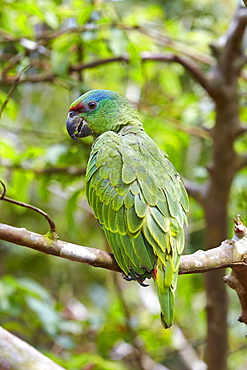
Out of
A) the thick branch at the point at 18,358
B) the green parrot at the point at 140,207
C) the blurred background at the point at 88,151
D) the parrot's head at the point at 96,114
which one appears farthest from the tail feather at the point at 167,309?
the blurred background at the point at 88,151

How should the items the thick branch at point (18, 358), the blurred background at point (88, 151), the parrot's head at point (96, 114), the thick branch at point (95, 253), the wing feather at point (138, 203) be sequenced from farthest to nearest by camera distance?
1. the blurred background at point (88, 151)
2. the parrot's head at point (96, 114)
3. the thick branch at point (18, 358)
4. the wing feather at point (138, 203)
5. the thick branch at point (95, 253)

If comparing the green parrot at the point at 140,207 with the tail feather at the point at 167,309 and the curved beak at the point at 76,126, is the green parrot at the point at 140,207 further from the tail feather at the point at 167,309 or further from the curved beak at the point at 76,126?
the curved beak at the point at 76,126

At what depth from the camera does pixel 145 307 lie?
14.7 feet

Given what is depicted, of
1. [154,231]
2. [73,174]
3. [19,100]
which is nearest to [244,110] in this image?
[73,174]

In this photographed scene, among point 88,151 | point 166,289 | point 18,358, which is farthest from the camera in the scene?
point 88,151

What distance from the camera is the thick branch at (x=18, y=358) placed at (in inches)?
88.3

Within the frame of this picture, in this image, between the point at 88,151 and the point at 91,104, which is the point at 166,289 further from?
the point at 88,151

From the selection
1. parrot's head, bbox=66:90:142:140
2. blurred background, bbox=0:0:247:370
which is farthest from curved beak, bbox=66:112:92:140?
blurred background, bbox=0:0:247:370

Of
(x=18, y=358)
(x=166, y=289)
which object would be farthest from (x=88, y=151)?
(x=166, y=289)

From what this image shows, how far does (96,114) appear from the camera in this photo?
2.41 meters

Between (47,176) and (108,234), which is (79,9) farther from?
(108,234)

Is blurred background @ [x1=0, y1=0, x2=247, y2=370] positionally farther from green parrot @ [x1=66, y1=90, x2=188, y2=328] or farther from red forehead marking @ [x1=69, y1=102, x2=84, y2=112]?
green parrot @ [x1=66, y1=90, x2=188, y2=328]

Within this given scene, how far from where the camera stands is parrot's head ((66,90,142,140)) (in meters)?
2.39

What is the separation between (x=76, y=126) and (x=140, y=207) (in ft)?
2.56
